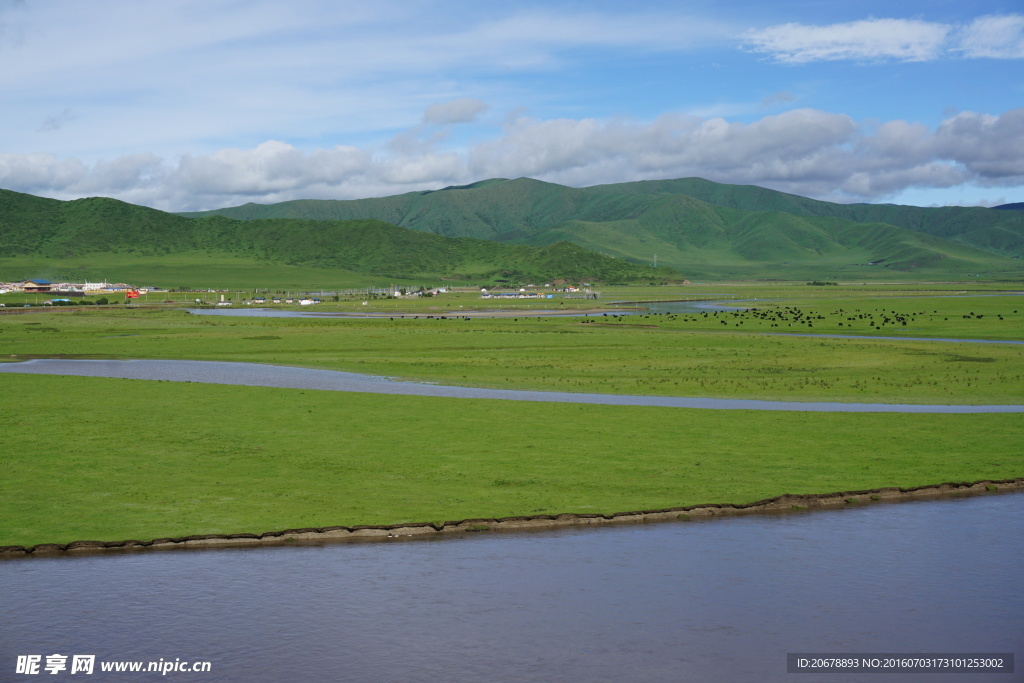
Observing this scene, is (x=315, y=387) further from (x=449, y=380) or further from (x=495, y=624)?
(x=495, y=624)

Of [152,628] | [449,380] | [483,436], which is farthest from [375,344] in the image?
[152,628]

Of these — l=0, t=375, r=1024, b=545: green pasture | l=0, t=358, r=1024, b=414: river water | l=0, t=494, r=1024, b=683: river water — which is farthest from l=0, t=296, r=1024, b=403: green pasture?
l=0, t=494, r=1024, b=683: river water

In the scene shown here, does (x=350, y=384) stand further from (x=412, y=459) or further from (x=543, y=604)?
(x=543, y=604)

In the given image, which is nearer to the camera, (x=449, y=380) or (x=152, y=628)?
(x=152, y=628)

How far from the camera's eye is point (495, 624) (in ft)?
62.3

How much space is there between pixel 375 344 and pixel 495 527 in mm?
68397

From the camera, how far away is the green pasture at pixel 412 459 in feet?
88.6

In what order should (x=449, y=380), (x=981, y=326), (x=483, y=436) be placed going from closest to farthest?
(x=483, y=436) → (x=449, y=380) → (x=981, y=326)

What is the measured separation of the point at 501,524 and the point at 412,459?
8.43 metres

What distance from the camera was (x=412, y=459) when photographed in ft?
111

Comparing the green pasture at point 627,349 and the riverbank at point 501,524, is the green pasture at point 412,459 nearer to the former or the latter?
the riverbank at point 501,524

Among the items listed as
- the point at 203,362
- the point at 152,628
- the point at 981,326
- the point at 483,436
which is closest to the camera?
the point at 152,628

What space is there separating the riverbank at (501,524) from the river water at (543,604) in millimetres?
523

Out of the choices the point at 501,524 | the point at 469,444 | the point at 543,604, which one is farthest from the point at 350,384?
the point at 543,604
